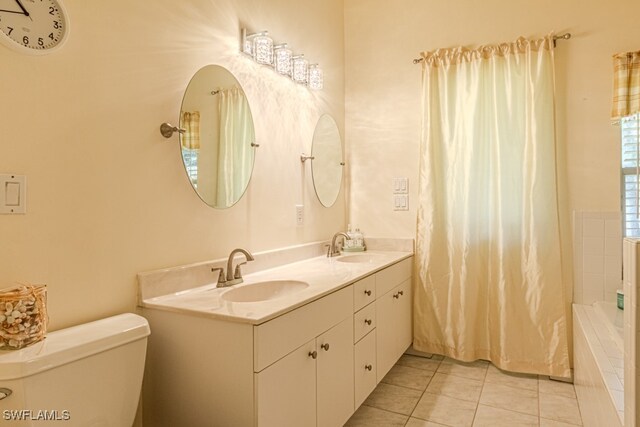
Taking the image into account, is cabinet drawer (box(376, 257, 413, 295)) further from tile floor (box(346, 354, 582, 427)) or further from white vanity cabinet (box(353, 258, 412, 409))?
tile floor (box(346, 354, 582, 427))

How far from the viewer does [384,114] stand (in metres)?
2.98

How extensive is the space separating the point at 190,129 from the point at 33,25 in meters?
0.63

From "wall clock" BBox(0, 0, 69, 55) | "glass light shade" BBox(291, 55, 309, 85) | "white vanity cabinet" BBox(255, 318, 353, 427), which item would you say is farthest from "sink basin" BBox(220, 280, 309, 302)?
"glass light shade" BBox(291, 55, 309, 85)

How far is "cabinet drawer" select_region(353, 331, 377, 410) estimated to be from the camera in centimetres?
188

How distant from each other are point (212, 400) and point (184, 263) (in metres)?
0.59

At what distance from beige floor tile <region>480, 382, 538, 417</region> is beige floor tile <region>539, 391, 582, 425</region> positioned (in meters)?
0.04

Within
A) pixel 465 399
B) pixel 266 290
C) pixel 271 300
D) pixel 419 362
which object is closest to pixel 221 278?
Result: pixel 266 290

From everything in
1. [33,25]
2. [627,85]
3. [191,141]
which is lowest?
[191,141]

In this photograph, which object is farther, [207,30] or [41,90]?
[207,30]

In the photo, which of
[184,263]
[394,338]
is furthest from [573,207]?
[184,263]

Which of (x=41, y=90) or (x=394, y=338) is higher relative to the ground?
(x=41, y=90)

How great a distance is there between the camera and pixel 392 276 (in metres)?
2.39

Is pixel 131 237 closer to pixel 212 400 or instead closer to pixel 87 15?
pixel 212 400

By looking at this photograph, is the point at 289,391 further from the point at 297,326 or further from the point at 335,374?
the point at 335,374
